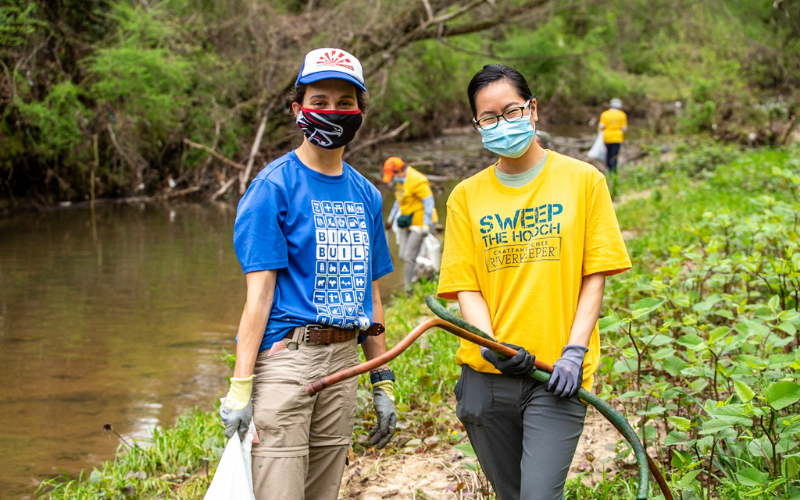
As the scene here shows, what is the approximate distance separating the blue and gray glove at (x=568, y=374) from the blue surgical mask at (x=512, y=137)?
711 mm

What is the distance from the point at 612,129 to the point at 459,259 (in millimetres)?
13026

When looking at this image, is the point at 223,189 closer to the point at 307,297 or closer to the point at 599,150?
the point at 599,150

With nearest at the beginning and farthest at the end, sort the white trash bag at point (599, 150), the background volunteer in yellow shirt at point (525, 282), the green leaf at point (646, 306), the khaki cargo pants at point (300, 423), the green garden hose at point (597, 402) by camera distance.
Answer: the green garden hose at point (597, 402) → the background volunteer in yellow shirt at point (525, 282) → the khaki cargo pants at point (300, 423) → the green leaf at point (646, 306) → the white trash bag at point (599, 150)

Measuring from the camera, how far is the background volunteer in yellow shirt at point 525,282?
90.4 inches

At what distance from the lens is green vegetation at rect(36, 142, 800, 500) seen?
2824 mm

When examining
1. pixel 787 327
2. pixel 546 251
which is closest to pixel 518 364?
pixel 546 251

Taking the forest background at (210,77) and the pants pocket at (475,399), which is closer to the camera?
the pants pocket at (475,399)

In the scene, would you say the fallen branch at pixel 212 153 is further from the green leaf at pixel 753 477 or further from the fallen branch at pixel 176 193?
the green leaf at pixel 753 477

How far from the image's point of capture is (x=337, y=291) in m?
2.60

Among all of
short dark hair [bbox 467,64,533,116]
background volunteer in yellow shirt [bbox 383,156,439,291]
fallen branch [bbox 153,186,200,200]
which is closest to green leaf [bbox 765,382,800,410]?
short dark hair [bbox 467,64,533,116]

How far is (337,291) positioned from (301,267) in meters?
0.16

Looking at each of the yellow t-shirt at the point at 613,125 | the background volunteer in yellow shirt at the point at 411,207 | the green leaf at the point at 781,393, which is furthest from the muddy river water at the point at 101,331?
the yellow t-shirt at the point at 613,125

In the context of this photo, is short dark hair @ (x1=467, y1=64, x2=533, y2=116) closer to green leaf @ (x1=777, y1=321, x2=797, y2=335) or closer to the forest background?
green leaf @ (x1=777, y1=321, x2=797, y2=335)

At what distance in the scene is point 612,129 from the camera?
1462 cm
